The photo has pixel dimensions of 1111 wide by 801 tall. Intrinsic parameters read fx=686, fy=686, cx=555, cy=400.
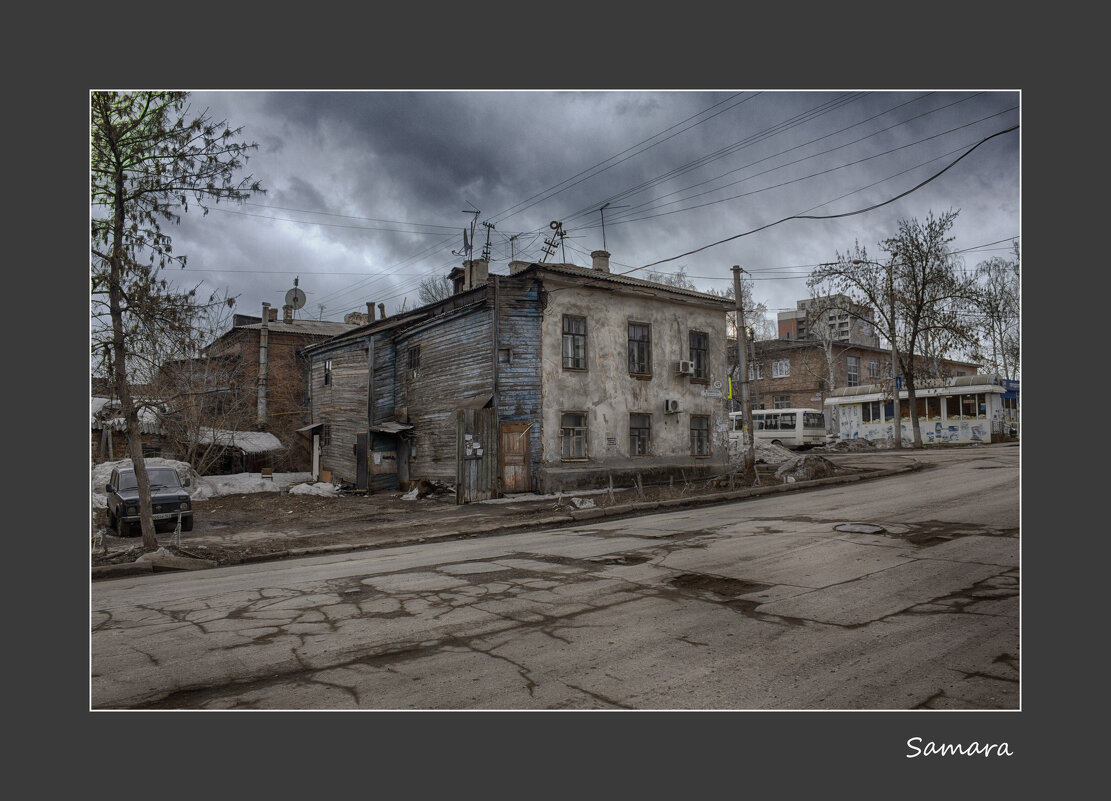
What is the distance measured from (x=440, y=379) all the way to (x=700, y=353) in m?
9.32

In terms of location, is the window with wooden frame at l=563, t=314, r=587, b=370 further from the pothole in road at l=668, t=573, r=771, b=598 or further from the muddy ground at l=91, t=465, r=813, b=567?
the pothole in road at l=668, t=573, r=771, b=598

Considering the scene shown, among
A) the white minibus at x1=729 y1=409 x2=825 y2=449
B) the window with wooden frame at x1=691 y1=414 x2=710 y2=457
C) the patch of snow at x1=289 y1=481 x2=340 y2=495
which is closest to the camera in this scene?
the window with wooden frame at x1=691 y1=414 x2=710 y2=457

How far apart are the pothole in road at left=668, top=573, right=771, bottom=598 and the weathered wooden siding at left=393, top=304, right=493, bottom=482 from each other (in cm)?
1376

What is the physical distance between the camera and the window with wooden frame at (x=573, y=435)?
21266 mm

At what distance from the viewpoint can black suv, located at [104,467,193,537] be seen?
1505 cm

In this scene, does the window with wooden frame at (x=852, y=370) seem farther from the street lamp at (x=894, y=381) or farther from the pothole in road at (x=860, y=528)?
the pothole in road at (x=860, y=528)

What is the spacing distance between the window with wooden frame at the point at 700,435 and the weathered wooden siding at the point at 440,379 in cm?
789

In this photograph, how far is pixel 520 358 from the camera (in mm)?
20844

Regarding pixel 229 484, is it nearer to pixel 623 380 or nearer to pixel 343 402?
pixel 343 402

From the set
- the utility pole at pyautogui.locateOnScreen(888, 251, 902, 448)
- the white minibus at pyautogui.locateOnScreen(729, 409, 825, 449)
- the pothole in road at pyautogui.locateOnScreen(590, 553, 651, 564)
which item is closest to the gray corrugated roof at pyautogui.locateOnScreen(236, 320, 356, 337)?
the white minibus at pyautogui.locateOnScreen(729, 409, 825, 449)

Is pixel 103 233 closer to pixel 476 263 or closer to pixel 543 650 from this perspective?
pixel 543 650

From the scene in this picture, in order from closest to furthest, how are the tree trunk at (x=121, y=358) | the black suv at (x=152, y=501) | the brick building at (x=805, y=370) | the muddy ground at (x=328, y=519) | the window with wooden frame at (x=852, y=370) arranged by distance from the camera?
the tree trunk at (x=121, y=358) < the muddy ground at (x=328, y=519) < the black suv at (x=152, y=501) < the brick building at (x=805, y=370) < the window with wooden frame at (x=852, y=370)

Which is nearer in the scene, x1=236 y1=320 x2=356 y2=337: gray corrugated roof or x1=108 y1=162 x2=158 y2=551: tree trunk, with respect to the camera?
x1=108 y1=162 x2=158 y2=551: tree trunk

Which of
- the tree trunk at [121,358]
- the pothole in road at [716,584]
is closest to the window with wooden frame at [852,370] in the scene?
the pothole in road at [716,584]
